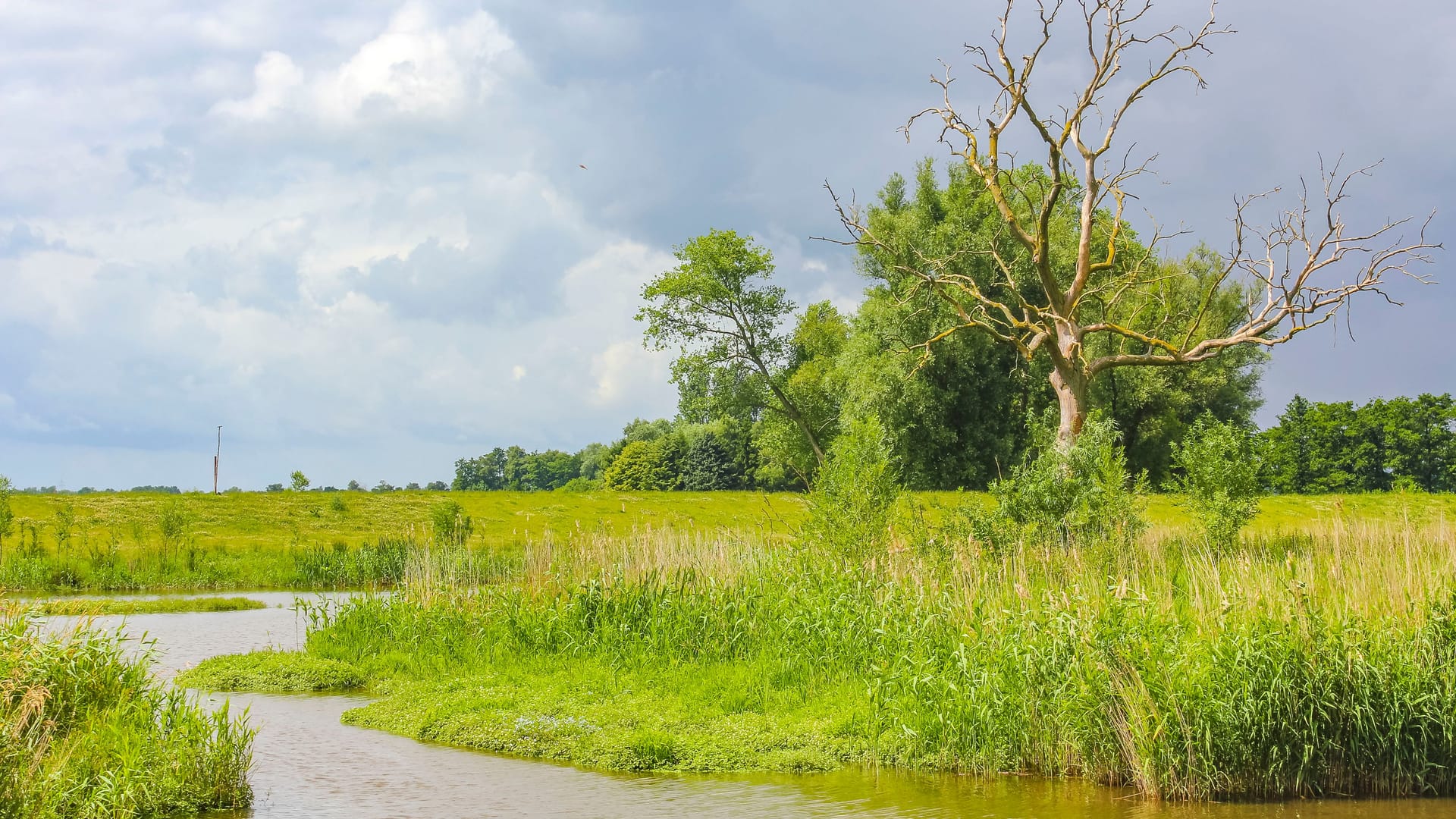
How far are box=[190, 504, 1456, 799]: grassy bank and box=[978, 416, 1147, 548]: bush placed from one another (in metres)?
2.82

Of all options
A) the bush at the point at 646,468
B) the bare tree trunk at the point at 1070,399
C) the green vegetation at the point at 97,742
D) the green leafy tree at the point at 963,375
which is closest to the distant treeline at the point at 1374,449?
the green leafy tree at the point at 963,375

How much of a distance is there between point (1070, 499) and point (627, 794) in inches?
496

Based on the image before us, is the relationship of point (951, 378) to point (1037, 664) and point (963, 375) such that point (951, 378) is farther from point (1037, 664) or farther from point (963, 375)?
point (1037, 664)

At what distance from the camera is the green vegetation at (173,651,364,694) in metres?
14.2

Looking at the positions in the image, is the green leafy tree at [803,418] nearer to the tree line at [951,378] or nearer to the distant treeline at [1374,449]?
the tree line at [951,378]

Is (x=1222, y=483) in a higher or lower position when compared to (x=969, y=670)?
higher

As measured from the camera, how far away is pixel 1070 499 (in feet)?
62.7

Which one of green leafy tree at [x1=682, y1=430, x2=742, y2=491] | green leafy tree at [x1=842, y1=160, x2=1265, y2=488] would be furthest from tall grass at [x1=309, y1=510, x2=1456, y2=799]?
green leafy tree at [x1=682, y1=430, x2=742, y2=491]

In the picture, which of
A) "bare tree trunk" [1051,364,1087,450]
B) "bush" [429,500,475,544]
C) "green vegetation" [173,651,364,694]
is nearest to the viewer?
"green vegetation" [173,651,364,694]

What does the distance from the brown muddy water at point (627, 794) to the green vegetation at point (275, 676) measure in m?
3.46

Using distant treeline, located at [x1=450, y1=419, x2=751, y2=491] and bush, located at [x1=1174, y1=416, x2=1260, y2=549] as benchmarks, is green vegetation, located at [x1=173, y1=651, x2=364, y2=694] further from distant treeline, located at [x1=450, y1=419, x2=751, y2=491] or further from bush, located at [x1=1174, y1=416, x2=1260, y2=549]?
distant treeline, located at [x1=450, y1=419, x2=751, y2=491]

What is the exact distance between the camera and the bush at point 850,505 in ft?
50.5

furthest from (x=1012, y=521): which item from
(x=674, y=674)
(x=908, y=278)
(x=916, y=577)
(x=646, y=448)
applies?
(x=646, y=448)

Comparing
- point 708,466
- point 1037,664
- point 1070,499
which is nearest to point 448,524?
point 1070,499
